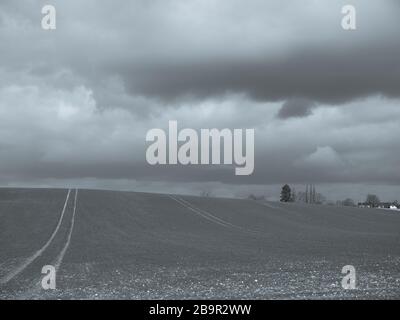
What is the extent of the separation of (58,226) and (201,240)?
49.5ft

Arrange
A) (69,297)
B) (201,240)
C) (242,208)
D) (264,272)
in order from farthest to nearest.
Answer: (242,208) → (201,240) → (264,272) → (69,297)

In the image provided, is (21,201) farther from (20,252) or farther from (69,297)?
(69,297)

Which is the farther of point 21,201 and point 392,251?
point 21,201

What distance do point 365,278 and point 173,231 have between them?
31.6m

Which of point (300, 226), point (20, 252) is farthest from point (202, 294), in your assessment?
point (300, 226)

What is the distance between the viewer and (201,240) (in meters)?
43.1

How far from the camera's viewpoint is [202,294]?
60.5 feet
